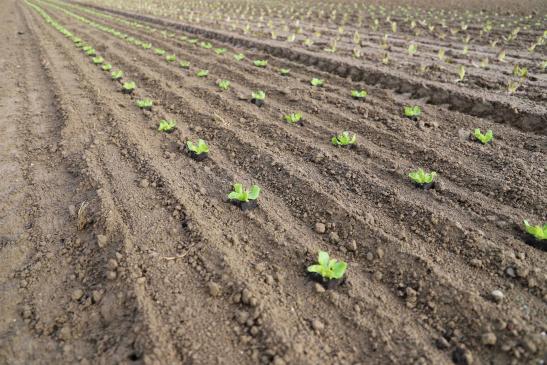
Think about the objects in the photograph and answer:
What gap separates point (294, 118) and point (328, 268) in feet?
8.64

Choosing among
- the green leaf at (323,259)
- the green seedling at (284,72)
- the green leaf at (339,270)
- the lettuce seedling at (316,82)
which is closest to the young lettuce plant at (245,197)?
the green leaf at (323,259)

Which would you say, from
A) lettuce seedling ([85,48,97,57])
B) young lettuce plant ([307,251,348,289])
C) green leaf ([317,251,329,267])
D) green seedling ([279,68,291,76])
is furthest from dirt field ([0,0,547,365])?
lettuce seedling ([85,48,97,57])

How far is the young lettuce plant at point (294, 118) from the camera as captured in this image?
4.47 metres

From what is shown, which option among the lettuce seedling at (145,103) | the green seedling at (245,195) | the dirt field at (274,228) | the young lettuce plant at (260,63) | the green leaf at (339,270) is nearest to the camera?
the dirt field at (274,228)

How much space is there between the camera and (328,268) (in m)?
2.27

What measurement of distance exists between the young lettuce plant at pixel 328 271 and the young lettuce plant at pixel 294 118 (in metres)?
2.54

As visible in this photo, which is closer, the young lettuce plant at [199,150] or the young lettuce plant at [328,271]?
the young lettuce plant at [328,271]

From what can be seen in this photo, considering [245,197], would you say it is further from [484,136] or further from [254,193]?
[484,136]

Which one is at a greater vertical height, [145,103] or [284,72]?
[284,72]

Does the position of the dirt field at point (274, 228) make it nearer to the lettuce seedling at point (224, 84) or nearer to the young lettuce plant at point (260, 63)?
the lettuce seedling at point (224, 84)

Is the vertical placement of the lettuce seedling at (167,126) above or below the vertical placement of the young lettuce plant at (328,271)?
below

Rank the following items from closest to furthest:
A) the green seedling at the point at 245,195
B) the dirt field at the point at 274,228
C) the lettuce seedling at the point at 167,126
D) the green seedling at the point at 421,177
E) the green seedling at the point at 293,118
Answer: the dirt field at the point at 274,228
the green seedling at the point at 245,195
the green seedling at the point at 421,177
the lettuce seedling at the point at 167,126
the green seedling at the point at 293,118

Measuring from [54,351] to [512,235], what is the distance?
330 centimetres

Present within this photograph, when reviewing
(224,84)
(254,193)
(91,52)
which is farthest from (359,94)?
(91,52)
